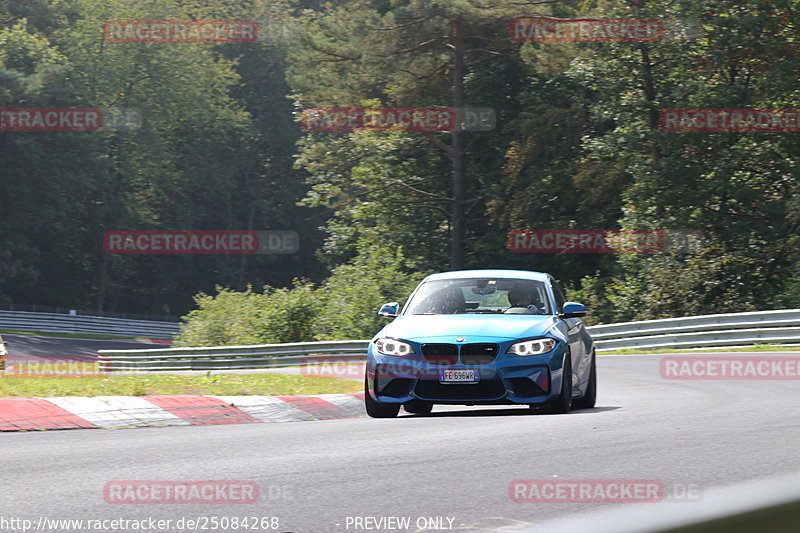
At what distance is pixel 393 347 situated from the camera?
11.8 m

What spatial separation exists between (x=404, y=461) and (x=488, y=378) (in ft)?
11.4

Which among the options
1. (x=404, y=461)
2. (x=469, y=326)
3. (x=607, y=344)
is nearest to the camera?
(x=404, y=461)

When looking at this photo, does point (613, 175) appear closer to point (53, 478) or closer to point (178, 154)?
point (53, 478)

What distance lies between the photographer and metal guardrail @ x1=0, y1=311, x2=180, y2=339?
211 feet

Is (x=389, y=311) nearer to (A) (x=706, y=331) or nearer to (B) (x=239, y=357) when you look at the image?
(A) (x=706, y=331)

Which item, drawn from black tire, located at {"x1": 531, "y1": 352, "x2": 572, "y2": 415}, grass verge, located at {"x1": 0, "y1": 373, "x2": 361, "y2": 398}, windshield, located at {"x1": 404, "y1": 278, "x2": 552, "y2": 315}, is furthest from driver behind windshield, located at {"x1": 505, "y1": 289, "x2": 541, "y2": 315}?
grass verge, located at {"x1": 0, "y1": 373, "x2": 361, "y2": 398}

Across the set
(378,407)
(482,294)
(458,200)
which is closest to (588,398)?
(482,294)

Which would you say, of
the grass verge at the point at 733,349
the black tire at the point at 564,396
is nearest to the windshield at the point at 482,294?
the black tire at the point at 564,396

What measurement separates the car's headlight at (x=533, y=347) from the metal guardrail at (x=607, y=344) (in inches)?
590

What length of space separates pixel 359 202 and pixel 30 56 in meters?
26.2

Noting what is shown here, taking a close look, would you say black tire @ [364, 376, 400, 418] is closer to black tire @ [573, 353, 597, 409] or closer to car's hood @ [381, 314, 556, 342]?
car's hood @ [381, 314, 556, 342]

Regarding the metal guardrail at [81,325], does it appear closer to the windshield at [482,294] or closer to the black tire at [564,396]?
the windshield at [482,294]

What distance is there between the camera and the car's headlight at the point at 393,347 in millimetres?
11672

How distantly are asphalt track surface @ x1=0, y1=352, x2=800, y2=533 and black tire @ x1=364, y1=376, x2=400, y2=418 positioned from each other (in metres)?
0.12
